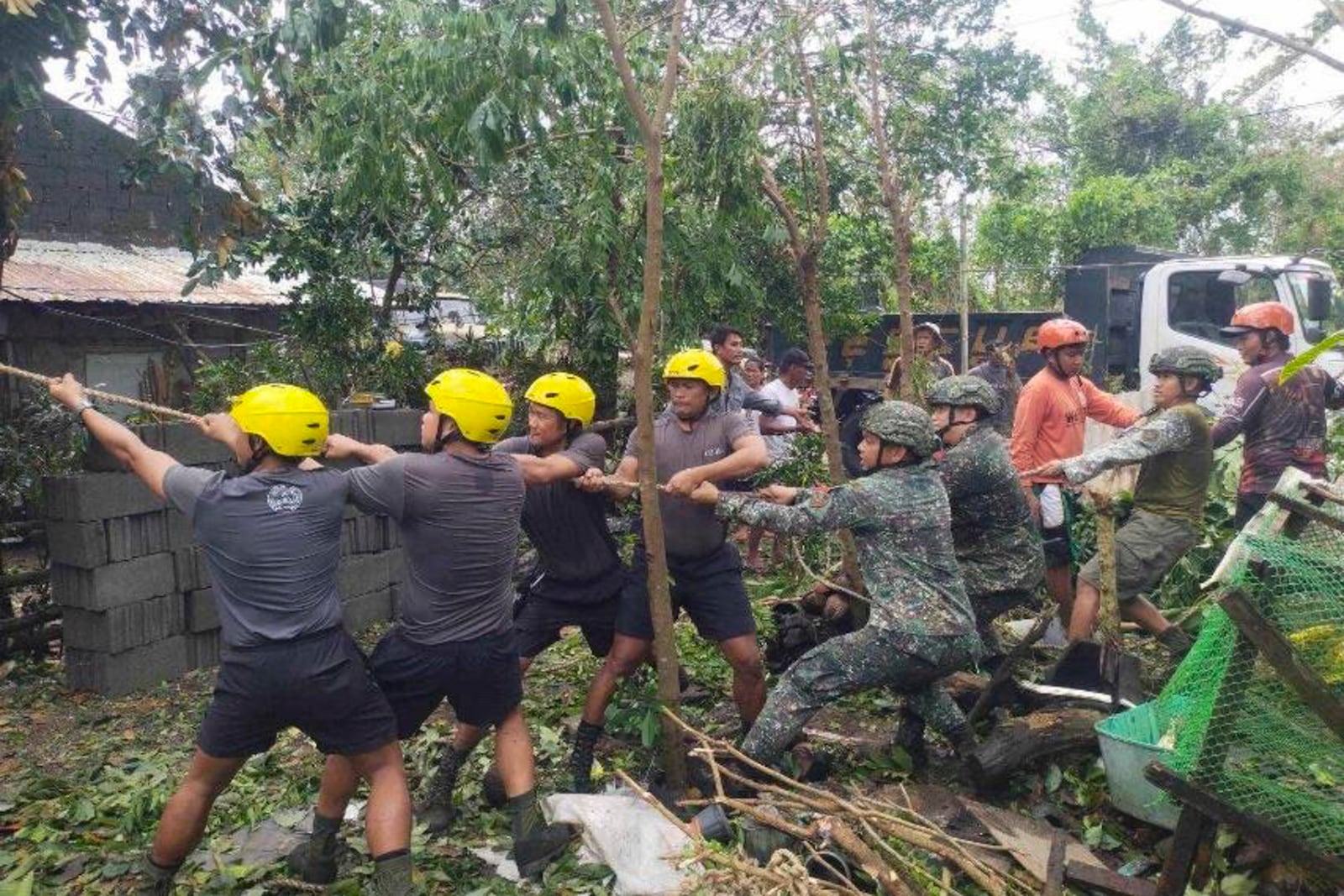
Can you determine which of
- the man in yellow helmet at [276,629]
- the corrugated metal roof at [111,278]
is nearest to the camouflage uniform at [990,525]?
the man in yellow helmet at [276,629]

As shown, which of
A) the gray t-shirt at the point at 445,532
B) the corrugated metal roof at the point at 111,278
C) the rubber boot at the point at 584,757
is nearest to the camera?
the gray t-shirt at the point at 445,532

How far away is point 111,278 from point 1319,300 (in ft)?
40.0

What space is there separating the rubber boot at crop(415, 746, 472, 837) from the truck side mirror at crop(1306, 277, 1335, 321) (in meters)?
9.60

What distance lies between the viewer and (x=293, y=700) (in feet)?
11.1

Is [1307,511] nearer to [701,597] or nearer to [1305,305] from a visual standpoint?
[701,597]

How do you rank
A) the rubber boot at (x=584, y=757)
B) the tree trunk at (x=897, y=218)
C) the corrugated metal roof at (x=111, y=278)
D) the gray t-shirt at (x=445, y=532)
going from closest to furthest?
1. the gray t-shirt at (x=445, y=532)
2. the rubber boot at (x=584, y=757)
3. the tree trunk at (x=897, y=218)
4. the corrugated metal roof at (x=111, y=278)

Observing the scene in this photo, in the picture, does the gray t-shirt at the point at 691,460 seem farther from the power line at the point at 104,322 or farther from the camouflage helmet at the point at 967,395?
the power line at the point at 104,322

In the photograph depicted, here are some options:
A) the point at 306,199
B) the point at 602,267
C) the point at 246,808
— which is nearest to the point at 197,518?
the point at 246,808

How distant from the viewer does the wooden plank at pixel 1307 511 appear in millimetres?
3418

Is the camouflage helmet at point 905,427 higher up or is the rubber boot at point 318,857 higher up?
the camouflage helmet at point 905,427

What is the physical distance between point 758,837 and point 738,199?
11.9ft

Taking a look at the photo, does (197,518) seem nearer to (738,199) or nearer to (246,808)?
→ (246,808)

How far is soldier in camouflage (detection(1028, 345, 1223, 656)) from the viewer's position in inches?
205

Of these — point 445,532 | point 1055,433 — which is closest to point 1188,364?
point 1055,433
